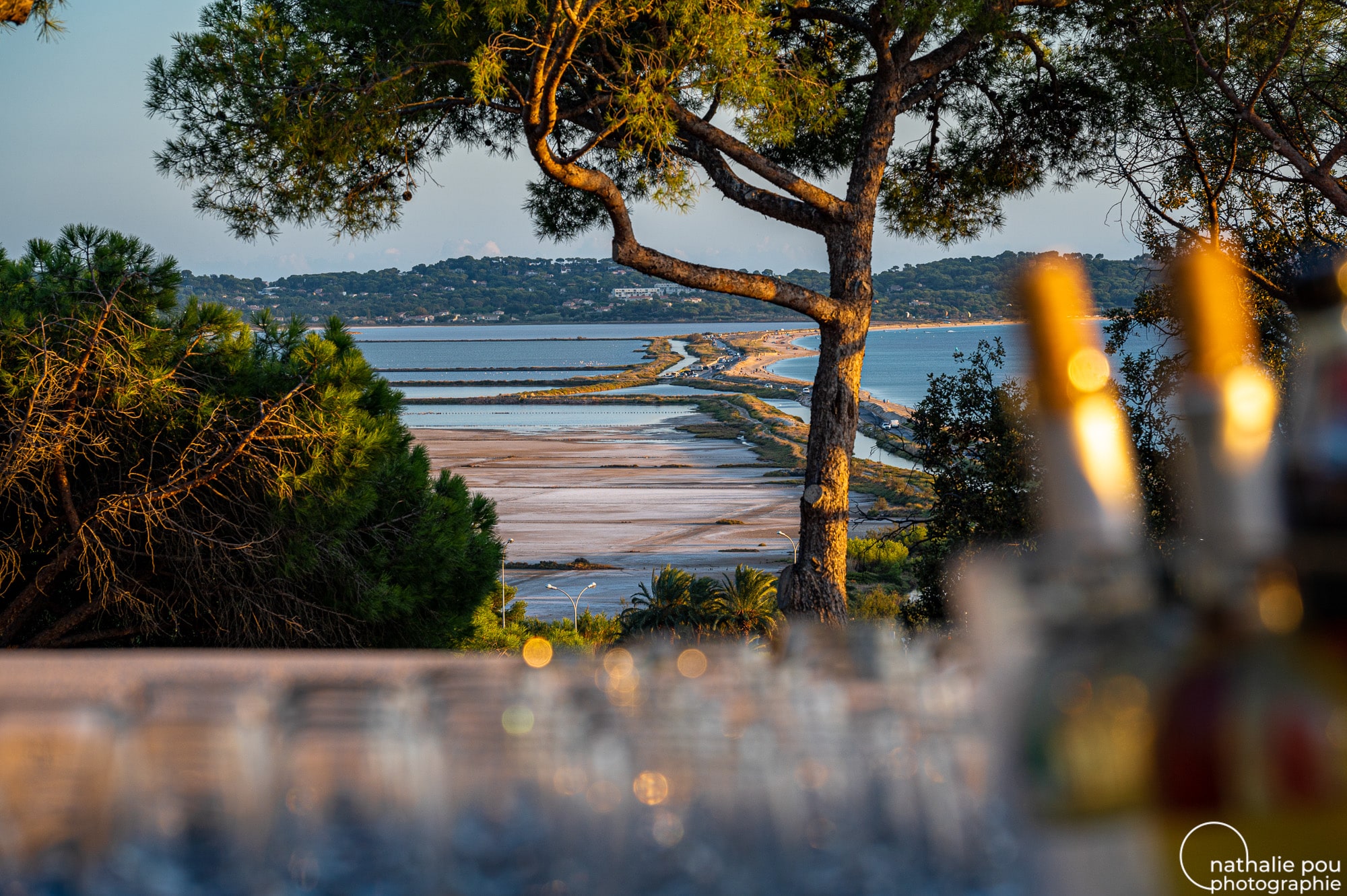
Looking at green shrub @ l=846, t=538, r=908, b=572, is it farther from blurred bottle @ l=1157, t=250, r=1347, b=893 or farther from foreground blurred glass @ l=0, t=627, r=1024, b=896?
blurred bottle @ l=1157, t=250, r=1347, b=893

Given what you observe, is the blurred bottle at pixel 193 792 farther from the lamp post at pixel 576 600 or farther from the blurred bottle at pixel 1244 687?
the lamp post at pixel 576 600

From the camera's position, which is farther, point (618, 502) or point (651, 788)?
point (618, 502)

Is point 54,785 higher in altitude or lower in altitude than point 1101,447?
lower

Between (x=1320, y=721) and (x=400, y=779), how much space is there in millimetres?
697

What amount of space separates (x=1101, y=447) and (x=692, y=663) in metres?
0.72

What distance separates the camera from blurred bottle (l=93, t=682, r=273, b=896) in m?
0.95

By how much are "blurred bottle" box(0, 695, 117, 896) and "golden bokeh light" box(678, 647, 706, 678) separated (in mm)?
512

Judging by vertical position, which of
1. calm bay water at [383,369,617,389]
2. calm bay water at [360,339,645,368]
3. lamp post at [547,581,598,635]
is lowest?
lamp post at [547,581,598,635]

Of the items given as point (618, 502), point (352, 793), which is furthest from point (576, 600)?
point (352, 793)

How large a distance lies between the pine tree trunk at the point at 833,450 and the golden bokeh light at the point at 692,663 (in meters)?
10.4

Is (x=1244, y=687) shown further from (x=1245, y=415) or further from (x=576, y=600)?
(x=576, y=600)

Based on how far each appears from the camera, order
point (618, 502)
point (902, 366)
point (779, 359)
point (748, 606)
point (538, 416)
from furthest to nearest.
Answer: point (779, 359), point (902, 366), point (538, 416), point (618, 502), point (748, 606)

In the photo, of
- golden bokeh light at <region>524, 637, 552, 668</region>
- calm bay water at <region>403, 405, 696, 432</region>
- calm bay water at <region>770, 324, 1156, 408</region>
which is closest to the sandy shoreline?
calm bay water at <region>770, 324, 1156, 408</region>

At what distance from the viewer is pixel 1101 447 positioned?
0.50 metres
